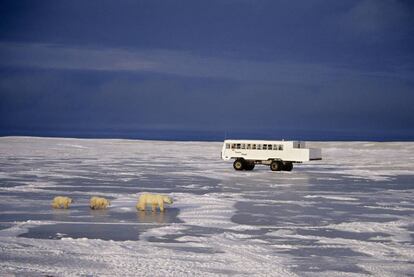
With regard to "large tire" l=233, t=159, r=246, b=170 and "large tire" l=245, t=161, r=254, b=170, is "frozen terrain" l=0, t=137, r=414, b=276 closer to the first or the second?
"large tire" l=233, t=159, r=246, b=170

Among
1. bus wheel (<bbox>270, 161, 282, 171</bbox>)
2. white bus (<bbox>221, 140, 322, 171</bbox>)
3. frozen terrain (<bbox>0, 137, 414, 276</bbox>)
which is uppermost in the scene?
white bus (<bbox>221, 140, 322, 171</bbox>)

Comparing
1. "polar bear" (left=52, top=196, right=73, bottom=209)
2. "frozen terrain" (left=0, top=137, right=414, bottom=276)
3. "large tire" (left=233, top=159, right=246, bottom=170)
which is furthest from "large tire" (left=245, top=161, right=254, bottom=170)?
"polar bear" (left=52, top=196, right=73, bottom=209)

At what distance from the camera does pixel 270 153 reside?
39219 millimetres

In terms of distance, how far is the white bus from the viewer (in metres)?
38.7

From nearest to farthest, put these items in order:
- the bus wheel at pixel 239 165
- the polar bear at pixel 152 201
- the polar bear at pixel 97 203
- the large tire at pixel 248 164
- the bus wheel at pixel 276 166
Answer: the polar bear at pixel 152 201
the polar bear at pixel 97 203
the bus wheel at pixel 276 166
the bus wheel at pixel 239 165
the large tire at pixel 248 164

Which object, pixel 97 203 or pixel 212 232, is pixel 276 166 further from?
pixel 212 232

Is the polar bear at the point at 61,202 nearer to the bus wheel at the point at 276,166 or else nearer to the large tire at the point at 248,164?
the bus wheel at the point at 276,166

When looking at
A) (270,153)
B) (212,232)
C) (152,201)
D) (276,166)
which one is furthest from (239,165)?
(212,232)

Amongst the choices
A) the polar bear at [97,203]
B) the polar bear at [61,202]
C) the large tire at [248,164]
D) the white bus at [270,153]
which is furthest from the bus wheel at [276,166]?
the polar bear at [61,202]

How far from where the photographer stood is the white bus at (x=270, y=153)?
127 ft

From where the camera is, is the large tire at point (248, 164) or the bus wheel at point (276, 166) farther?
the large tire at point (248, 164)

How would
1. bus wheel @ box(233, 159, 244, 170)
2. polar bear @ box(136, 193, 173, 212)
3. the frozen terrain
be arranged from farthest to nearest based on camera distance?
bus wheel @ box(233, 159, 244, 170), polar bear @ box(136, 193, 173, 212), the frozen terrain

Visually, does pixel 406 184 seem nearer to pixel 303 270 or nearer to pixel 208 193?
pixel 208 193

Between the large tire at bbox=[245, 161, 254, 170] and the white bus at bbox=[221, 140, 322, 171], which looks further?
the large tire at bbox=[245, 161, 254, 170]
